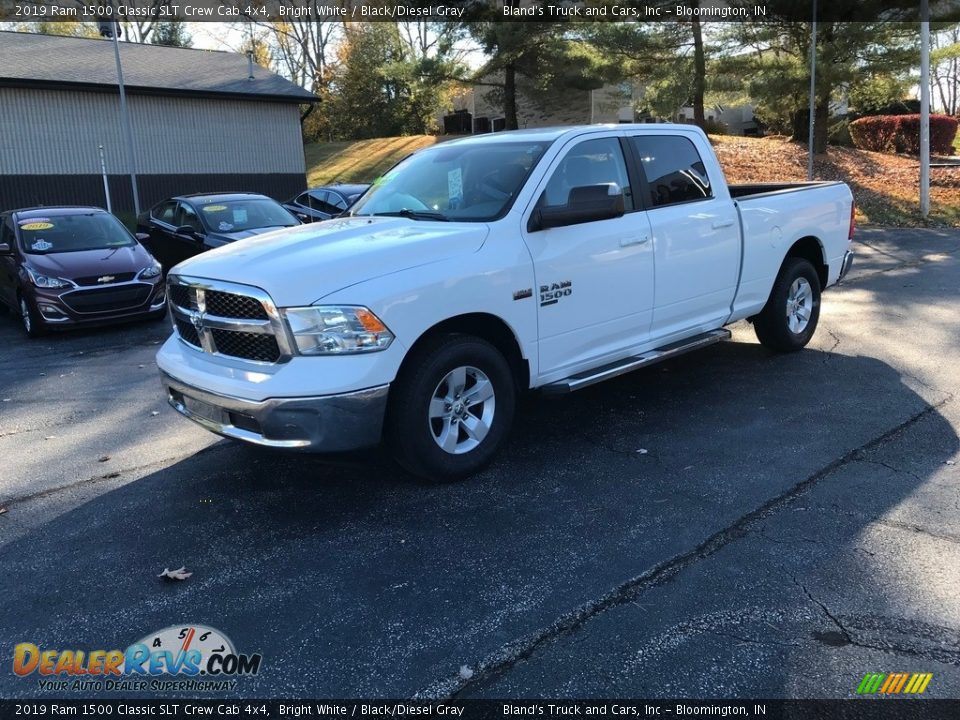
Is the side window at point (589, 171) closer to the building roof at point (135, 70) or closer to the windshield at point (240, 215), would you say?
the windshield at point (240, 215)

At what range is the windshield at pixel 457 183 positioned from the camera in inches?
194

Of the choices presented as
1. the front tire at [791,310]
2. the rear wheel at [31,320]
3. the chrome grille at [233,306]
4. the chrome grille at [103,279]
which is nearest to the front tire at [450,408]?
the chrome grille at [233,306]

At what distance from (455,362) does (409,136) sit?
124 ft

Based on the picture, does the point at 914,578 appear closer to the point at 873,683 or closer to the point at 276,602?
the point at 873,683

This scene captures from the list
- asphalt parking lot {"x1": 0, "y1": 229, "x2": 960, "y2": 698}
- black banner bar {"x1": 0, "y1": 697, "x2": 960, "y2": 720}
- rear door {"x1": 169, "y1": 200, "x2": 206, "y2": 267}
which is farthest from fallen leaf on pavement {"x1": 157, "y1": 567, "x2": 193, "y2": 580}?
rear door {"x1": 169, "y1": 200, "x2": 206, "y2": 267}

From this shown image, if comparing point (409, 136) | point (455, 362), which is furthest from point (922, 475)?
point (409, 136)

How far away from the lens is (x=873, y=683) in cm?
277

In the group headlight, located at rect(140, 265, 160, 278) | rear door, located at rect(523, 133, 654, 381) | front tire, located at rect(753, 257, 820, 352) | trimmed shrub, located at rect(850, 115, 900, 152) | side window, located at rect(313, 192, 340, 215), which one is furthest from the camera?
trimmed shrub, located at rect(850, 115, 900, 152)

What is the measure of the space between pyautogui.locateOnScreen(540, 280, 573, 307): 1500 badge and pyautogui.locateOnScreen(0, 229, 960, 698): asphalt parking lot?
99 cm

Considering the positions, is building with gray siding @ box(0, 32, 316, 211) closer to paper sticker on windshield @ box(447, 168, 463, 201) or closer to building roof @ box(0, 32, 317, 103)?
building roof @ box(0, 32, 317, 103)

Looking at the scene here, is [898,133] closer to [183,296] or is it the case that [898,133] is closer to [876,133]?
[876,133]

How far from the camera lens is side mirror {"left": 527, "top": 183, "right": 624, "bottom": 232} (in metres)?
4.71

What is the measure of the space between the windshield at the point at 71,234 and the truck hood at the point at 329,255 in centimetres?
659

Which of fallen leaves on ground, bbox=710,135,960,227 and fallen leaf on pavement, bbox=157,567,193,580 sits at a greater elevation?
fallen leaves on ground, bbox=710,135,960,227
